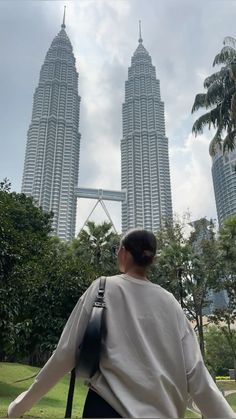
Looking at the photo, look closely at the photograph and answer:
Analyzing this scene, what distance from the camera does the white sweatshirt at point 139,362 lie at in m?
1.23

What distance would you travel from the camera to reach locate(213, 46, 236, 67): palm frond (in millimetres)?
15055

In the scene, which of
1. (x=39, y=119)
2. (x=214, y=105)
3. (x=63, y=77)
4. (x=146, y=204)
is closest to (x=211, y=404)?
(x=214, y=105)

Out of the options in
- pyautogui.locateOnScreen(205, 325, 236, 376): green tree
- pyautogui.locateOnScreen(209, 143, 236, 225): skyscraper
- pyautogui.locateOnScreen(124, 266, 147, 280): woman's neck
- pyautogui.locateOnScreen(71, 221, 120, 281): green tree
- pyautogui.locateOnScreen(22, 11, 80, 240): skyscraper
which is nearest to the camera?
pyautogui.locateOnScreen(124, 266, 147, 280): woman's neck

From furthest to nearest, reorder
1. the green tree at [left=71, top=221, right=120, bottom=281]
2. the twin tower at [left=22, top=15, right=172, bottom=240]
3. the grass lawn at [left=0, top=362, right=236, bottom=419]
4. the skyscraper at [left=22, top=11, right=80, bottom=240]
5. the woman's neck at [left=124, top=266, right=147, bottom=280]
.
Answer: the skyscraper at [left=22, top=11, right=80, bottom=240]
the twin tower at [left=22, top=15, right=172, bottom=240]
the green tree at [left=71, top=221, right=120, bottom=281]
the grass lawn at [left=0, top=362, right=236, bottom=419]
the woman's neck at [left=124, top=266, right=147, bottom=280]

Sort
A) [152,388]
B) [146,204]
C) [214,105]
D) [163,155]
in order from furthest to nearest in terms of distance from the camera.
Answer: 1. [163,155]
2. [146,204]
3. [214,105]
4. [152,388]

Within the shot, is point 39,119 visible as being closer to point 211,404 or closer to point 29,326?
point 29,326

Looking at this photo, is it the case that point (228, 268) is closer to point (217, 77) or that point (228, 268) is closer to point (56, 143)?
point (217, 77)

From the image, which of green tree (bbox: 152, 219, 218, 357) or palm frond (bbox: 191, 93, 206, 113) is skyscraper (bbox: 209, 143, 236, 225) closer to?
green tree (bbox: 152, 219, 218, 357)

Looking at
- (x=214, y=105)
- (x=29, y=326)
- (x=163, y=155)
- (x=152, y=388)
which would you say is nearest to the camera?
(x=152, y=388)

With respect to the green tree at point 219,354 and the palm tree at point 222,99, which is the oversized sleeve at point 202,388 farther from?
the green tree at point 219,354

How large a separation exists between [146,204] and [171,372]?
54.6 meters

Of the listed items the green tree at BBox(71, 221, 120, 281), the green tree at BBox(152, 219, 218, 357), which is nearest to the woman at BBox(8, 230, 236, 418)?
the green tree at BBox(152, 219, 218, 357)

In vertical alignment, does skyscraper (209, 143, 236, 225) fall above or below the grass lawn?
above

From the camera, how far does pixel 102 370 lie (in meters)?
1.28
